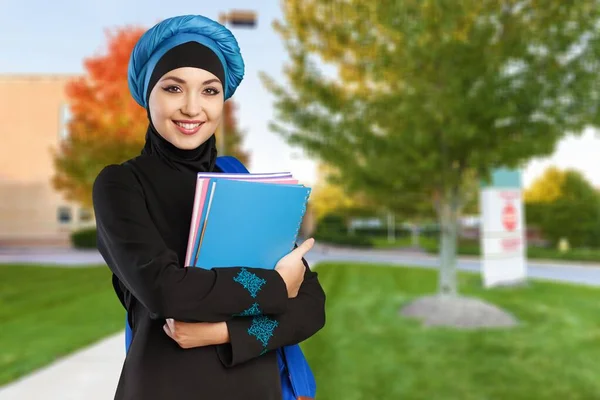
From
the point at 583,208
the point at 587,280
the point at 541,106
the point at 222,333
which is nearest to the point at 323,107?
the point at 541,106

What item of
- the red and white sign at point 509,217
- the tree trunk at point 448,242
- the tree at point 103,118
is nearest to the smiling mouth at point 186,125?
the tree trunk at point 448,242

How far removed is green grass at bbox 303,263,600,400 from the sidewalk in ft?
6.53

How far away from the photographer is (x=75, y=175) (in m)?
17.8

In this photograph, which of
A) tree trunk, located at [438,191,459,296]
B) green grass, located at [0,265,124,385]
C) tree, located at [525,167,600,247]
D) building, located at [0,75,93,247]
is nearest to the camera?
green grass, located at [0,265,124,385]

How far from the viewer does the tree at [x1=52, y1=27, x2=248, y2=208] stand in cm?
1548

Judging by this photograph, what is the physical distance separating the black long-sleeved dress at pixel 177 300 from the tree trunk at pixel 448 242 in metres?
7.31

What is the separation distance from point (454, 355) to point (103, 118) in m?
14.3

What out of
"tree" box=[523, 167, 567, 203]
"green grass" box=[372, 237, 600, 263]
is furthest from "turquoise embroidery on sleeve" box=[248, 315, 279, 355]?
"tree" box=[523, 167, 567, 203]

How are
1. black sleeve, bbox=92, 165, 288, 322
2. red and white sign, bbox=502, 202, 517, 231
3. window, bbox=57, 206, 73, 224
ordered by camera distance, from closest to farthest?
black sleeve, bbox=92, 165, 288, 322
red and white sign, bbox=502, 202, 517, 231
window, bbox=57, 206, 73, 224

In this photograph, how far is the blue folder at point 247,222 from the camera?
3.95 feet

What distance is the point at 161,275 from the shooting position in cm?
118

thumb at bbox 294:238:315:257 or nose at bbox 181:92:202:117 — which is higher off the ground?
nose at bbox 181:92:202:117

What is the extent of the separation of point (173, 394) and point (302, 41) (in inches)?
286

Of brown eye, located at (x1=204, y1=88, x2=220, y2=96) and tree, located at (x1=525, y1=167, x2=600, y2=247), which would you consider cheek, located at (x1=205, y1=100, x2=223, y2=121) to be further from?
tree, located at (x1=525, y1=167, x2=600, y2=247)
